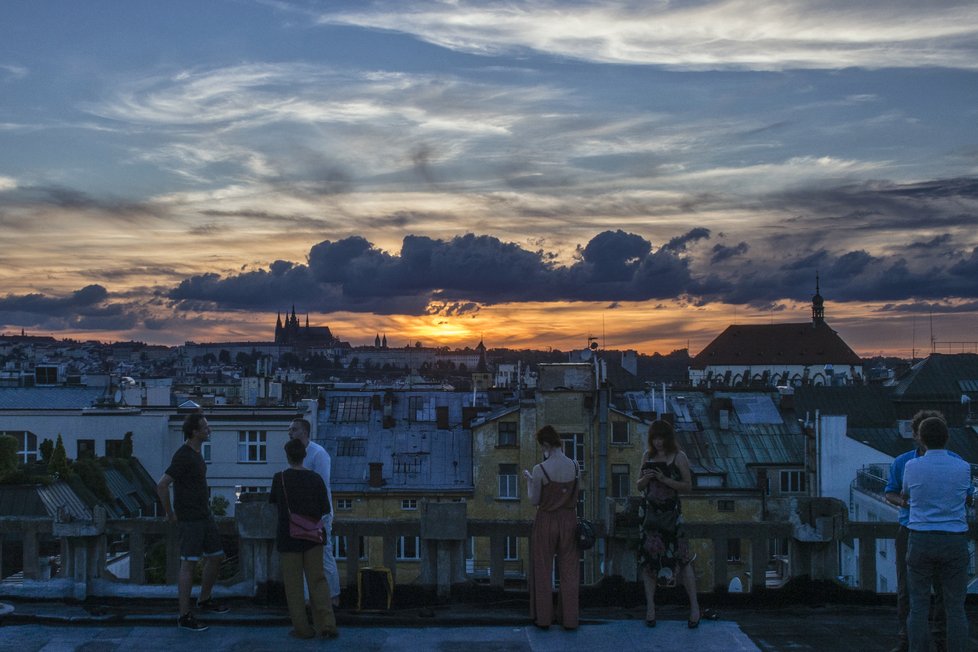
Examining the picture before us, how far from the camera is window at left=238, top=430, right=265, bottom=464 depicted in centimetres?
4441

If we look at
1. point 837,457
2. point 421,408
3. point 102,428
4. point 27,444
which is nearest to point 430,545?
point 837,457

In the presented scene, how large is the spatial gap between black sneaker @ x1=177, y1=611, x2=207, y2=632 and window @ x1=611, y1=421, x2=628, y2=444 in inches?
1306

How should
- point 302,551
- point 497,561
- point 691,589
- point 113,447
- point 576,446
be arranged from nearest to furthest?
1. point 302,551
2. point 691,589
3. point 497,561
4. point 576,446
5. point 113,447

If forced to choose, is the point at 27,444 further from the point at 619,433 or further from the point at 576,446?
the point at 619,433

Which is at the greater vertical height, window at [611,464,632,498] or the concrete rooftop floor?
the concrete rooftop floor

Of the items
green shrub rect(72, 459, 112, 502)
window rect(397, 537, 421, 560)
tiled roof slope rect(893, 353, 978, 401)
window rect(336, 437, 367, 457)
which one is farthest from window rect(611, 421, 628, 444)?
tiled roof slope rect(893, 353, 978, 401)

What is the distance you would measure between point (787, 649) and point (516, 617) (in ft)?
8.95

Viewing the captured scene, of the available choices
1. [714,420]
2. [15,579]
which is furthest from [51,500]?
[714,420]

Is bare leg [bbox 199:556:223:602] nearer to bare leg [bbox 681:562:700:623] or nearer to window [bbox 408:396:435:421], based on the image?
bare leg [bbox 681:562:700:623]

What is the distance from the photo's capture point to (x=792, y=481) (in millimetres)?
47719

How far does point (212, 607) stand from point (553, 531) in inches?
151

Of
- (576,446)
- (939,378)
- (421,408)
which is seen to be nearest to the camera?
(576,446)

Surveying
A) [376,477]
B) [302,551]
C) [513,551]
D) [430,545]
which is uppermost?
[302,551]

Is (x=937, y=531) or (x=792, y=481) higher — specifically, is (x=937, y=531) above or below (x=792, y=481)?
above
